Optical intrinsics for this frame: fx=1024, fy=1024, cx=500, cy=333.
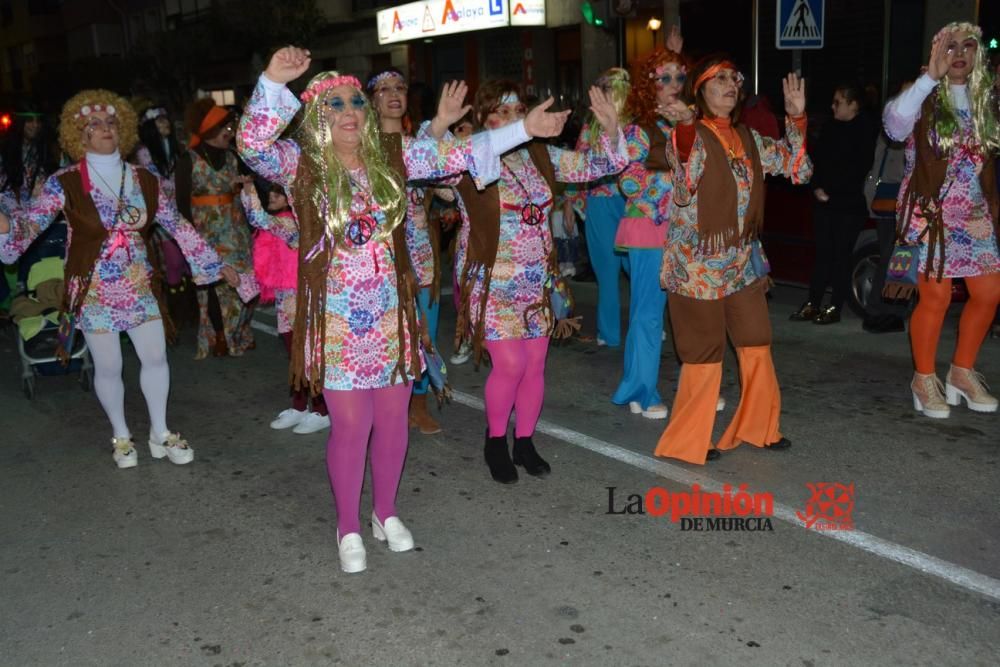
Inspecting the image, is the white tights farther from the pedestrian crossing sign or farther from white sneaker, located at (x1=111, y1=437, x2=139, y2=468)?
the pedestrian crossing sign

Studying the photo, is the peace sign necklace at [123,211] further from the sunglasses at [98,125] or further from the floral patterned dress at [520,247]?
the floral patterned dress at [520,247]

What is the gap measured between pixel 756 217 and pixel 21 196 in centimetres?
637

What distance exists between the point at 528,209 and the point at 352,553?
1.81 m

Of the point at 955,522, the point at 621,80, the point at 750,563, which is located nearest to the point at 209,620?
the point at 750,563

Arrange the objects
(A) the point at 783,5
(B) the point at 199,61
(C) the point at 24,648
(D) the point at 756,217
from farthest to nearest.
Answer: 1. (B) the point at 199,61
2. (A) the point at 783,5
3. (D) the point at 756,217
4. (C) the point at 24,648

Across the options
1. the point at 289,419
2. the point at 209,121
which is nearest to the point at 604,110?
the point at 289,419

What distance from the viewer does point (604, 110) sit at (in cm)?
462

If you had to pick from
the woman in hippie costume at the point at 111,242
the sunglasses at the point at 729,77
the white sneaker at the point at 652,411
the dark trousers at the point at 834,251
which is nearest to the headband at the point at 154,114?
the woman in hippie costume at the point at 111,242

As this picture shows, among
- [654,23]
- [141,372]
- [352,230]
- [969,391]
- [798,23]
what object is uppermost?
[654,23]

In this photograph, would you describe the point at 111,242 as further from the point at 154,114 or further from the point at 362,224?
the point at 154,114

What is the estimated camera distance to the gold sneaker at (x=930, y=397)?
584 centimetres

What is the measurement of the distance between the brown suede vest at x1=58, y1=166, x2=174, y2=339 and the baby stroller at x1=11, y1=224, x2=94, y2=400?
1.88 metres

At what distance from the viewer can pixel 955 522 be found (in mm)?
4414

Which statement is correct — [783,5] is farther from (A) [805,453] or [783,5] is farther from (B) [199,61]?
(B) [199,61]
